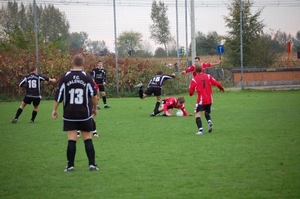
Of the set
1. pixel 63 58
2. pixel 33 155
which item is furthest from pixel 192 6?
pixel 33 155

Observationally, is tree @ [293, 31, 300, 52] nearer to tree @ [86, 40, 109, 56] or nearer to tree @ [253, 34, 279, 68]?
tree @ [253, 34, 279, 68]

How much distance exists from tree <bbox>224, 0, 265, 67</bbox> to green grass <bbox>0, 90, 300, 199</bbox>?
14.5 meters

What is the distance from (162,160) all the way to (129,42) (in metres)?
19.7

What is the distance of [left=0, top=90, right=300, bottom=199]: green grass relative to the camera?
6.47 m

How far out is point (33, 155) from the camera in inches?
373

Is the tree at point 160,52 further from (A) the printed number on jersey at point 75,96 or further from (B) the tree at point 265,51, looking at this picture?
(A) the printed number on jersey at point 75,96

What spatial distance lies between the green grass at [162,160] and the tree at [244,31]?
1450 centimetres

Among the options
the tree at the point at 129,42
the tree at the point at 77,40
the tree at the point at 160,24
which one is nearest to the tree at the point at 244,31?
the tree at the point at 160,24

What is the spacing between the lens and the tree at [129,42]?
26.8 metres

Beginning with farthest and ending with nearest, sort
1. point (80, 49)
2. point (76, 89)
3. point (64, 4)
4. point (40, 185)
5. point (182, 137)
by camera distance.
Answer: point (80, 49) < point (64, 4) < point (182, 137) < point (76, 89) < point (40, 185)

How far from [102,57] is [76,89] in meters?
19.5

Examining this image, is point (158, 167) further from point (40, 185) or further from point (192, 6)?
point (192, 6)

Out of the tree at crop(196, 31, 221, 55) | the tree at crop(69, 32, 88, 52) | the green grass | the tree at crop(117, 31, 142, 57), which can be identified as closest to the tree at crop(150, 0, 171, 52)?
the tree at crop(117, 31, 142, 57)

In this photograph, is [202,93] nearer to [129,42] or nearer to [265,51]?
[129,42]
